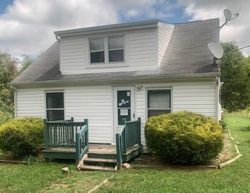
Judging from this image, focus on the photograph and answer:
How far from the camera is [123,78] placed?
12250 millimetres

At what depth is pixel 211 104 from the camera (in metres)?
11.3

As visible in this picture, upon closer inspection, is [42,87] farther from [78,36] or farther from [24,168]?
[24,168]

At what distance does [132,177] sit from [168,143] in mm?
1578

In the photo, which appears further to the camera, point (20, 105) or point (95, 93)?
point (20, 105)

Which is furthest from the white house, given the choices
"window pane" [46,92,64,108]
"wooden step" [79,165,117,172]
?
"wooden step" [79,165,117,172]

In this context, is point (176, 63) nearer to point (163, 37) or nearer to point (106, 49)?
point (163, 37)

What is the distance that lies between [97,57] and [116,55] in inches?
32.7

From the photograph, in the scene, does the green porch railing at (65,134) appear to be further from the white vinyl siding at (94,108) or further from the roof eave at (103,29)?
the roof eave at (103,29)

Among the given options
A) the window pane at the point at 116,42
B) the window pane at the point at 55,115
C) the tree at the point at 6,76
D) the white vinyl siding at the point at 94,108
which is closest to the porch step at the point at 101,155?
the white vinyl siding at the point at 94,108

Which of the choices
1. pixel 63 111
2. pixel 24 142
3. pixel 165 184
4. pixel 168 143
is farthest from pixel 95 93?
pixel 165 184

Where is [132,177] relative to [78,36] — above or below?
below

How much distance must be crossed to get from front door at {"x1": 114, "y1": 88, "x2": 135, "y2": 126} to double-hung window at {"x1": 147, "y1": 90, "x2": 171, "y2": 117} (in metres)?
0.67

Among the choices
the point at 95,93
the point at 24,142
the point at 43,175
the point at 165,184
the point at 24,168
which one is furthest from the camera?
the point at 95,93

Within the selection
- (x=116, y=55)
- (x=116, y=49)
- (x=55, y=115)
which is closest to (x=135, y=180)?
(x=116, y=55)
